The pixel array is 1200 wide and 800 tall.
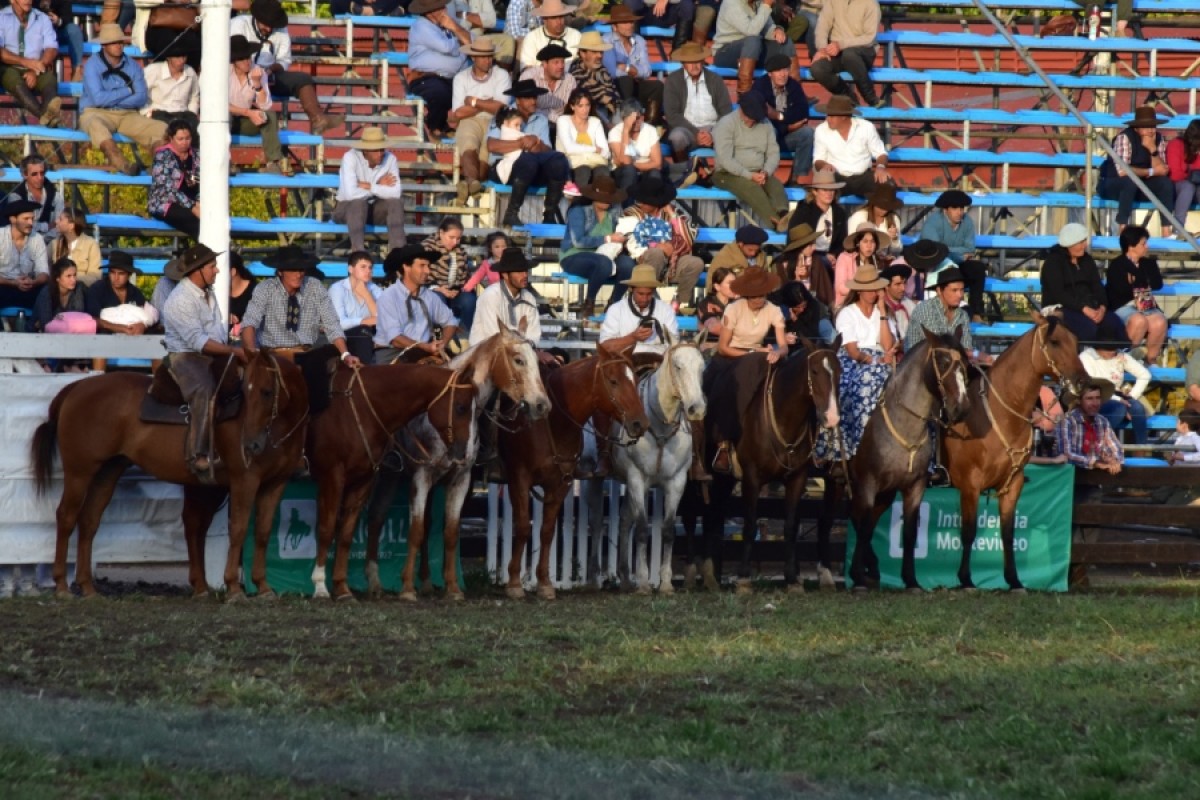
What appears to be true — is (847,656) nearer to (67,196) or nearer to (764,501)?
(764,501)

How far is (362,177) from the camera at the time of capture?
62.7ft

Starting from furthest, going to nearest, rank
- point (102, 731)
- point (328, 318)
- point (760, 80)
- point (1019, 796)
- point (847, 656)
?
1. point (760, 80)
2. point (328, 318)
3. point (847, 656)
4. point (102, 731)
5. point (1019, 796)

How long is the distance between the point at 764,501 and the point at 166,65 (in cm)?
762

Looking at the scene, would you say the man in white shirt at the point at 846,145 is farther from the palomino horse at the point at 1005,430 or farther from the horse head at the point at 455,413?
the horse head at the point at 455,413

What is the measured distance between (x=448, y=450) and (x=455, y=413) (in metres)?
0.33

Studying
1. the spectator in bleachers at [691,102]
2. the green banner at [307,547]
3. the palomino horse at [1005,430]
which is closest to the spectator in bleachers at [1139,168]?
the spectator in bleachers at [691,102]

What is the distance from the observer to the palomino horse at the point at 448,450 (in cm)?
1505

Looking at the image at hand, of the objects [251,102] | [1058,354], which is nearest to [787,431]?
[1058,354]

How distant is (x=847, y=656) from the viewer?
1140 cm

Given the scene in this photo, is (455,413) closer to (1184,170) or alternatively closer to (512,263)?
(512,263)

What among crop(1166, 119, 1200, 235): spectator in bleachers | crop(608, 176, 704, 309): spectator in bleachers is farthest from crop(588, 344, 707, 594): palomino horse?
crop(1166, 119, 1200, 235): spectator in bleachers

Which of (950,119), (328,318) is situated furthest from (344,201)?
(950,119)

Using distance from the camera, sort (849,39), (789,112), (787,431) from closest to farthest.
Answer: (787,431) → (789,112) → (849,39)

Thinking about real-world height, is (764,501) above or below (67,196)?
below
